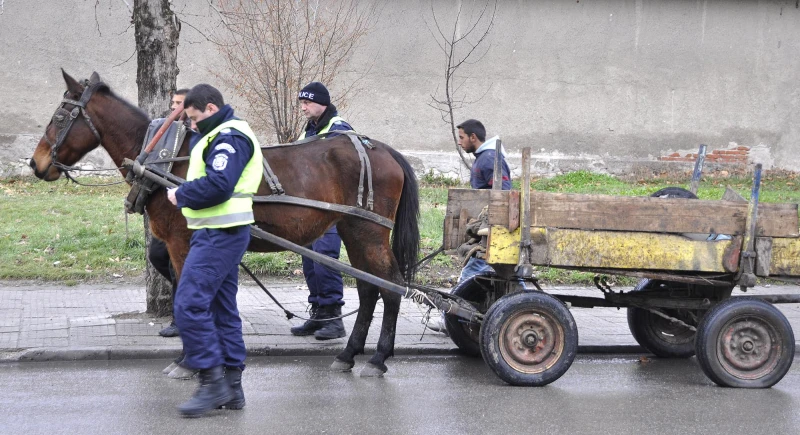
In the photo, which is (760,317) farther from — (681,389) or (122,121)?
(122,121)

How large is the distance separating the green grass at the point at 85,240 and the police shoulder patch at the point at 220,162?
16.9 ft

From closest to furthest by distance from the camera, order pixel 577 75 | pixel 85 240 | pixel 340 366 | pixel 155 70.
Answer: pixel 340 366 → pixel 155 70 → pixel 85 240 → pixel 577 75

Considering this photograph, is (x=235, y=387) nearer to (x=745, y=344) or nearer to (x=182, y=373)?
(x=182, y=373)

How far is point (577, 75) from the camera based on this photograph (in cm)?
1702

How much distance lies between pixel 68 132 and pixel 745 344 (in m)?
5.04

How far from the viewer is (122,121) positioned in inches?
258

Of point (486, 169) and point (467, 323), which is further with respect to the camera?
point (486, 169)

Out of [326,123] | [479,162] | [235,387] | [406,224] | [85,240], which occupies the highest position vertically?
[326,123]

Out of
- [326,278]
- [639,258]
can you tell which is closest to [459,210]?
[639,258]

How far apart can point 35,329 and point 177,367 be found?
1.88 metres

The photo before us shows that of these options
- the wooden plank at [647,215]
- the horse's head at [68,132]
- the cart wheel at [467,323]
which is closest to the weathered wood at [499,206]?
the wooden plank at [647,215]

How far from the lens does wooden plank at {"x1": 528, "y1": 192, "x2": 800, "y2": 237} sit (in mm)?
6246

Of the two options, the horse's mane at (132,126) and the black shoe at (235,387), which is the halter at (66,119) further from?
the black shoe at (235,387)

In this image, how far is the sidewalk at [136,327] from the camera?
23.1 ft
